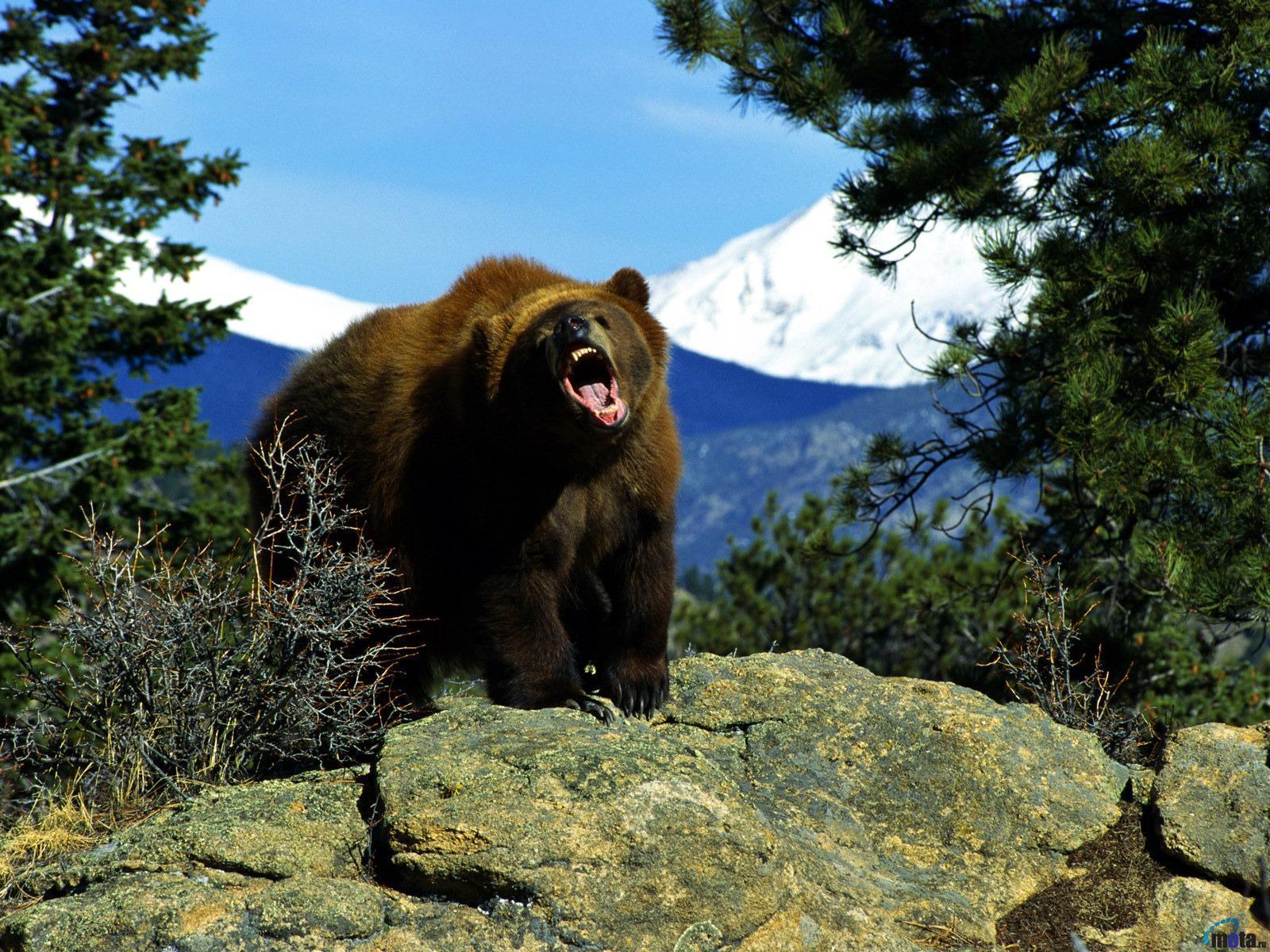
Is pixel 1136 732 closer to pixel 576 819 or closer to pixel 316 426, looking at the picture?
pixel 576 819

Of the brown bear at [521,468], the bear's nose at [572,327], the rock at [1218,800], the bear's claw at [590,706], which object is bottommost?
the bear's claw at [590,706]

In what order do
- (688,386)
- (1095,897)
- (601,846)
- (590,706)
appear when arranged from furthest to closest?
(688,386) < (590,706) < (1095,897) < (601,846)

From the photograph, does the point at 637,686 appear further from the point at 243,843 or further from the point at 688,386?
the point at 688,386

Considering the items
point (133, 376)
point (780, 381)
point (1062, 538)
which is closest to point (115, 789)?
point (1062, 538)

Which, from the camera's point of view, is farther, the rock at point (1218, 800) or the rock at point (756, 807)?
the rock at point (1218, 800)

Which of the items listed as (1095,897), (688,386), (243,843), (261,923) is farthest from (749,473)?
(261,923)

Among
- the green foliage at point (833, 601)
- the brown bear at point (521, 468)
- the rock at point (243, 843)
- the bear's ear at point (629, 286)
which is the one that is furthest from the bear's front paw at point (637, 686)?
the green foliage at point (833, 601)

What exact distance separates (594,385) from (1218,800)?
8.15ft

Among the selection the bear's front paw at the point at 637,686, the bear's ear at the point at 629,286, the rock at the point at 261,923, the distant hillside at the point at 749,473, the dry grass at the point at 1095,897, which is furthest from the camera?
the distant hillside at the point at 749,473

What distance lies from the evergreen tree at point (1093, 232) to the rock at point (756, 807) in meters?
2.04

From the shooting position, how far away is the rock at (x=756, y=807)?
10.8 feet

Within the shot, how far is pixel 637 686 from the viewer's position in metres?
4.77

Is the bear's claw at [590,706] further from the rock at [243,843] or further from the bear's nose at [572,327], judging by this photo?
the bear's nose at [572,327]

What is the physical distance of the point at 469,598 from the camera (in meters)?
4.63
